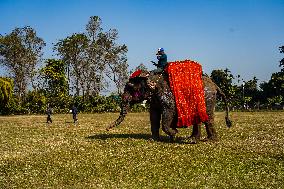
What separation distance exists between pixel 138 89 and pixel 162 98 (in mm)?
1671

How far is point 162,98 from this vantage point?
19422 mm

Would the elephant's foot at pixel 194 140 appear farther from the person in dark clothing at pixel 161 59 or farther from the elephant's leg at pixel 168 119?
the person in dark clothing at pixel 161 59

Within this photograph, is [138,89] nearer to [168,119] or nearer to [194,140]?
[168,119]

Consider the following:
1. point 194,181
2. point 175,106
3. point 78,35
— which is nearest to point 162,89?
point 175,106

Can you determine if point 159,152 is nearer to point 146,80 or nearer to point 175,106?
point 175,106

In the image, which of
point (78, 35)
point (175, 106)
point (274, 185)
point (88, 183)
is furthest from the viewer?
point (78, 35)

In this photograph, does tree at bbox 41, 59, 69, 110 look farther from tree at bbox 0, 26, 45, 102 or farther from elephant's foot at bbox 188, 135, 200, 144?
elephant's foot at bbox 188, 135, 200, 144

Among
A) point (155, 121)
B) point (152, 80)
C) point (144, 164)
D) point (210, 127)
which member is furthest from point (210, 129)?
point (144, 164)

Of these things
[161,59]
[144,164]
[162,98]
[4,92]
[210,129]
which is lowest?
[144,164]

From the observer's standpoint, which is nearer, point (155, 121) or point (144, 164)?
point (144, 164)

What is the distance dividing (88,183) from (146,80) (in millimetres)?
8701

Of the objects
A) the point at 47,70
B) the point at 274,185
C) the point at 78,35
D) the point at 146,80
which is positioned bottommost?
the point at 274,185

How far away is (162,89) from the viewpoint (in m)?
19.5

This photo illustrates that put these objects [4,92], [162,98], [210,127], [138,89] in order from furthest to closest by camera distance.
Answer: [4,92] → [138,89] → [210,127] → [162,98]
